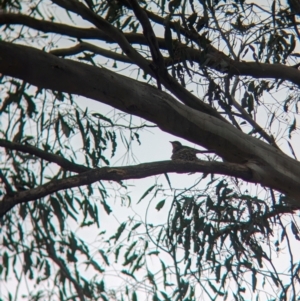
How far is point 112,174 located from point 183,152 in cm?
65

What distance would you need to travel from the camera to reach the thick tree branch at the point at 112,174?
230 centimetres

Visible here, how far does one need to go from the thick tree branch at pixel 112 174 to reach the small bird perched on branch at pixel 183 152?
237 mm

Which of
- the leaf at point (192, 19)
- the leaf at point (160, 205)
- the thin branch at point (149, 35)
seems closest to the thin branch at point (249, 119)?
the leaf at point (192, 19)

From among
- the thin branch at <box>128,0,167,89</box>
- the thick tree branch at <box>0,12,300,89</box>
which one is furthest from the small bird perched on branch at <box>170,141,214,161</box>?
the thick tree branch at <box>0,12,300,89</box>

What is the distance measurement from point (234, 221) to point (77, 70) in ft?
4.86

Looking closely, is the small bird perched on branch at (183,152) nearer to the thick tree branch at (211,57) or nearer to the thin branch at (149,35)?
the thin branch at (149,35)

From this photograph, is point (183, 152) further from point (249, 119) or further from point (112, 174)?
point (249, 119)

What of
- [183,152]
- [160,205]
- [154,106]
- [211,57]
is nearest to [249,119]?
[211,57]

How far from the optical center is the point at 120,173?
234cm

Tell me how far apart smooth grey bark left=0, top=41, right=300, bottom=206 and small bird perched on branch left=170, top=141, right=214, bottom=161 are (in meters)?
0.11

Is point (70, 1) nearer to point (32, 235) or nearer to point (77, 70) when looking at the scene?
point (77, 70)

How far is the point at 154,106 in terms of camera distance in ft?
8.41

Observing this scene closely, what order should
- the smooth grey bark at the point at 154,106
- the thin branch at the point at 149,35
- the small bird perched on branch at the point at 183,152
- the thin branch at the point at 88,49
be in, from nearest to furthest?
the smooth grey bark at the point at 154,106 < the thin branch at the point at 149,35 < the small bird perched on branch at the point at 183,152 < the thin branch at the point at 88,49

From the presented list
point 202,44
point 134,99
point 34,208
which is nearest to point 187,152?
point 134,99
